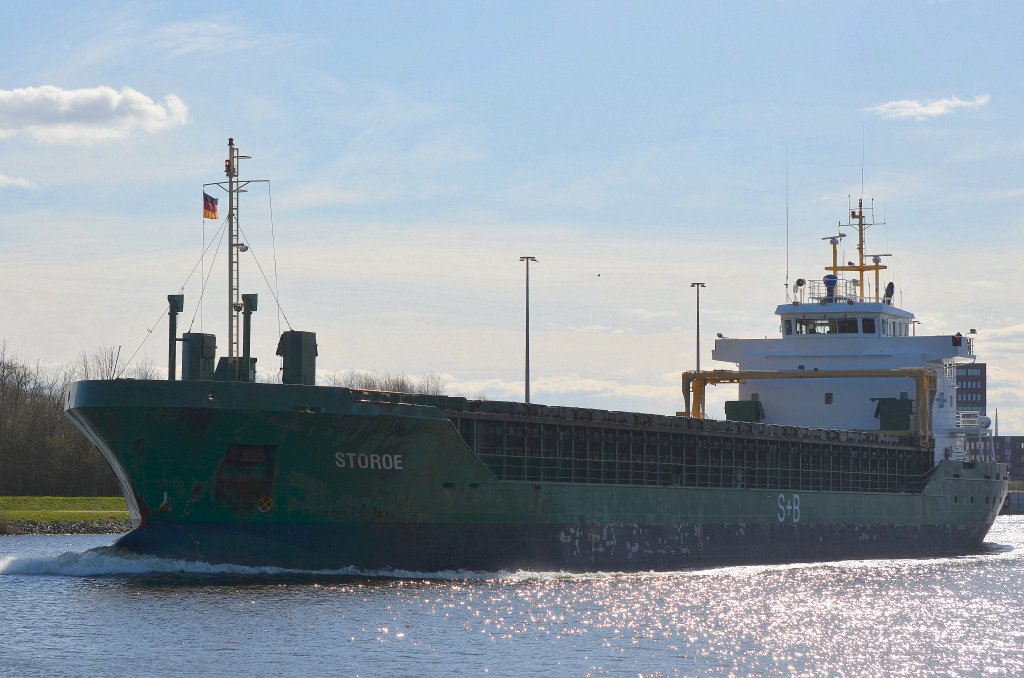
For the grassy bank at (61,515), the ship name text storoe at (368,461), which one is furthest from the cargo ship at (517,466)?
the grassy bank at (61,515)

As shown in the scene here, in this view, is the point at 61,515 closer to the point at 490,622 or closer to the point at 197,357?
the point at 197,357

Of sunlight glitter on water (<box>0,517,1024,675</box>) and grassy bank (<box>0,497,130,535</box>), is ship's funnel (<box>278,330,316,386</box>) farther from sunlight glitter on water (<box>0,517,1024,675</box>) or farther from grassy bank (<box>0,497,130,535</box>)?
grassy bank (<box>0,497,130,535</box>)

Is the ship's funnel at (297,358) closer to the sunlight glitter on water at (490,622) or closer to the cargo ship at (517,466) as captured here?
the cargo ship at (517,466)

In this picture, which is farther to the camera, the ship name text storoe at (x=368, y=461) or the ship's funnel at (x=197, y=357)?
the ship's funnel at (x=197, y=357)

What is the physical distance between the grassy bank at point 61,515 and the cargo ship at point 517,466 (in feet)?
89.6

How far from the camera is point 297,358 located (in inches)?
1341

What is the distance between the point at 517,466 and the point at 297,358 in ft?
21.4

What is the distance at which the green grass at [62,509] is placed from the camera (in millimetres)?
65250

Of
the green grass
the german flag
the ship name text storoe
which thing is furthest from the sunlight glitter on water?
the green grass

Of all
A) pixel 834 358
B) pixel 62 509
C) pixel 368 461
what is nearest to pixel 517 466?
pixel 368 461

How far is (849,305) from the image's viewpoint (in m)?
55.9

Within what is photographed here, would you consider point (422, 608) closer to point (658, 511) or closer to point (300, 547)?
point (300, 547)

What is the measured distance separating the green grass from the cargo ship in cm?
2828

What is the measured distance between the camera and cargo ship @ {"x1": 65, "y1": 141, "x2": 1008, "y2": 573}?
32.1 m
